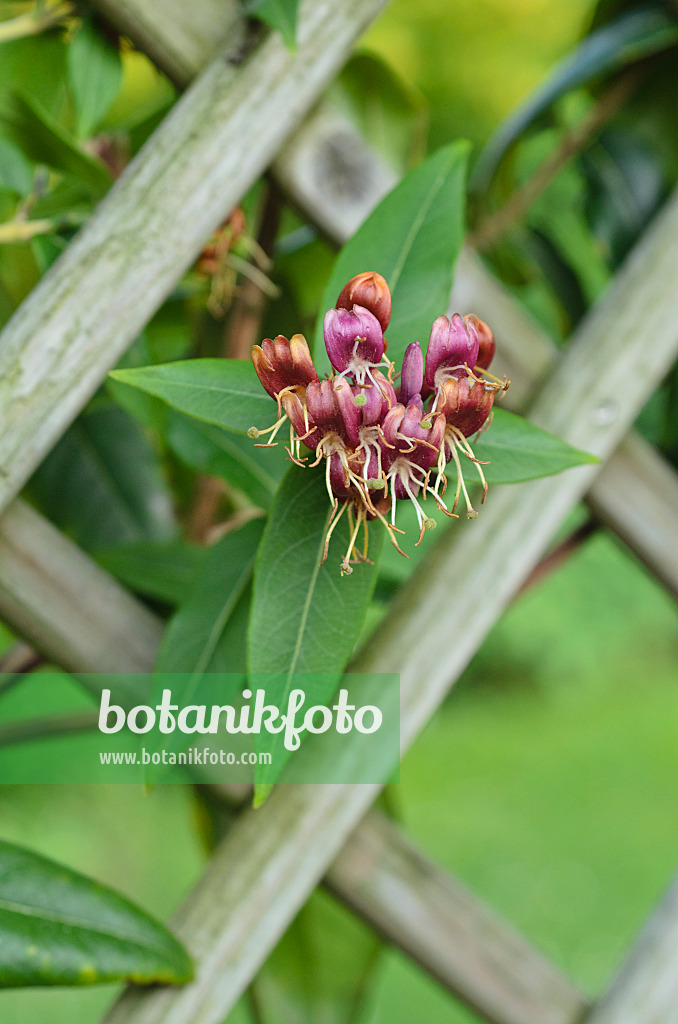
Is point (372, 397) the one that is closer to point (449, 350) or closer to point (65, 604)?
point (449, 350)

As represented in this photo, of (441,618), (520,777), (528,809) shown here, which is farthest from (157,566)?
(520,777)

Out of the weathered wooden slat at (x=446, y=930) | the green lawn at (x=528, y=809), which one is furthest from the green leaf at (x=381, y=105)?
the green lawn at (x=528, y=809)

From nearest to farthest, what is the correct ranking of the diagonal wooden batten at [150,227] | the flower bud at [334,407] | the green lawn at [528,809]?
the flower bud at [334,407], the diagonal wooden batten at [150,227], the green lawn at [528,809]

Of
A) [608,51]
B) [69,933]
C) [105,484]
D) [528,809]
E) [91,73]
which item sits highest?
[608,51]

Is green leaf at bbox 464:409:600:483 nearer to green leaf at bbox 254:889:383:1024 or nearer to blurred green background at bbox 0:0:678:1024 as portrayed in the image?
blurred green background at bbox 0:0:678:1024

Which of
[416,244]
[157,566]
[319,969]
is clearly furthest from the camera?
[319,969]

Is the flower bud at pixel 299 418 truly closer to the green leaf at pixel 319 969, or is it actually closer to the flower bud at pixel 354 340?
the flower bud at pixel 354 340
